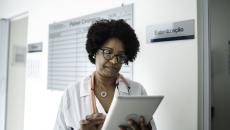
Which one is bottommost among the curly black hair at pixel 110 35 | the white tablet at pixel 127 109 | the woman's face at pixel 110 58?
the white tablet at pixel 127 109

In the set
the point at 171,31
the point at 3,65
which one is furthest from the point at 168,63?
the point at 3,65

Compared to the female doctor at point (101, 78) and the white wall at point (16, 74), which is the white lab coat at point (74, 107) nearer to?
the female doctor at point (101, 78)

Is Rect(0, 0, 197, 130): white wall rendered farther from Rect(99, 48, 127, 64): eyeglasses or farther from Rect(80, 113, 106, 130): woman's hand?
Rect(80, 113, 106, 130): woman's hand

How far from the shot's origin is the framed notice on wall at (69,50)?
2252mm

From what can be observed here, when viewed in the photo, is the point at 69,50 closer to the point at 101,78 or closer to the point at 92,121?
the point at 101,78

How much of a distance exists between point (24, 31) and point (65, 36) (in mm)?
1401

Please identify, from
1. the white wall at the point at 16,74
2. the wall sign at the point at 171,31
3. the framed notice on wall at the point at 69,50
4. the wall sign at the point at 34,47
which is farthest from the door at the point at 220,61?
the white wall at the point at 16,74

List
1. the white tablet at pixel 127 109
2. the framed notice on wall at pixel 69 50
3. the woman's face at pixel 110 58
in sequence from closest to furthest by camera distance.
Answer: the white tablet at pixel 127 109
the woman's face at pixel 110 58
the framed notice on wall at pixel 69 50

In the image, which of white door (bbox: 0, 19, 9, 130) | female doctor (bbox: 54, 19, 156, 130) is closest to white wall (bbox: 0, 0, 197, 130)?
female doctor (bbox: 54, 19, 156, 130)

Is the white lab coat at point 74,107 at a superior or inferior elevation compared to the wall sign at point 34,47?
inferior

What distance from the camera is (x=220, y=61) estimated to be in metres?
1.54

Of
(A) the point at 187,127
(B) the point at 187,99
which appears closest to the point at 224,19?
(B) the point at 187,99

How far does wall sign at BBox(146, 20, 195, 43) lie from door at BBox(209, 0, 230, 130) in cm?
14

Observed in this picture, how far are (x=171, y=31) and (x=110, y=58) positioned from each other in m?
0.55
